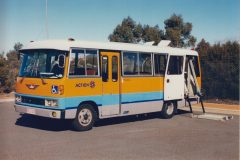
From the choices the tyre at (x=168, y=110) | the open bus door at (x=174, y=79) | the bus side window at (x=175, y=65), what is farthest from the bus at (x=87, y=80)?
the bus side window at (x=175, y=65)

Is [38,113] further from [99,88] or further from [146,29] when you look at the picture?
[146,29]

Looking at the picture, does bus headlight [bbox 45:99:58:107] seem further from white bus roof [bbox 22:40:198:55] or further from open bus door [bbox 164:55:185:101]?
open bus door [bbox 164:55:185:101]

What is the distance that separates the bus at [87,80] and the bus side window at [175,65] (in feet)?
1.98

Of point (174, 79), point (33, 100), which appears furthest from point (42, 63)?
point (174, 79)

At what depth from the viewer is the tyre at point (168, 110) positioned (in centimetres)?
1432

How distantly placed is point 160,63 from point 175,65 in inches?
38.3

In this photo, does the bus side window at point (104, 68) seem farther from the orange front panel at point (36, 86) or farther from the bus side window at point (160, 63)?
the bus side window at point (160, 63)

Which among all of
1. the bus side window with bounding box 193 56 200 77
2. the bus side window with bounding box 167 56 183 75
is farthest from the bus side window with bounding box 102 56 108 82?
the bus side window with bounding box 193 56 200 77

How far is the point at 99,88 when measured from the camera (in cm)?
1146

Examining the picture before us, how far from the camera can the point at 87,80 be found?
11.1 metres

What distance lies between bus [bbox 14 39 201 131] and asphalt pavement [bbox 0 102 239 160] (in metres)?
0.62

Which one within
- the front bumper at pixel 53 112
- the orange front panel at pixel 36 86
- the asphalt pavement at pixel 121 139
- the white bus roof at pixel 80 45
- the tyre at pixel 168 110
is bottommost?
the asphalt pavement at pixel 121 139

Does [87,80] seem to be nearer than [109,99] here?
Yes

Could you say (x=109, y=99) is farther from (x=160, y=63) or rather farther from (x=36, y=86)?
(x=160, y=63)
